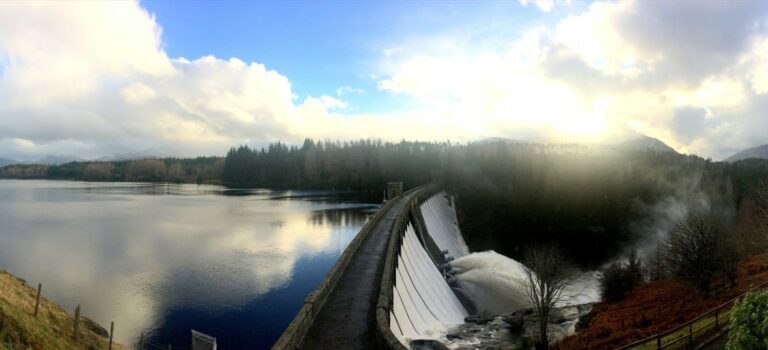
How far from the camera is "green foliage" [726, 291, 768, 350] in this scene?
390 inches

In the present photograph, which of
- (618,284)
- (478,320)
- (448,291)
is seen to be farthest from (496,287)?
(618,284)

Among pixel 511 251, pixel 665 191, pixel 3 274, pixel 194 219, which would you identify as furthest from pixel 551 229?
pixel 3 274

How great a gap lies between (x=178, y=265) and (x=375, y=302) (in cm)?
2711

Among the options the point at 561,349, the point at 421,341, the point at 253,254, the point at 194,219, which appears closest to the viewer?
the point at 421,341

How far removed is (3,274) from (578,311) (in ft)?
117

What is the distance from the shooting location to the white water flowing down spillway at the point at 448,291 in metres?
19.5

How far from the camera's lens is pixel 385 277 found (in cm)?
1706

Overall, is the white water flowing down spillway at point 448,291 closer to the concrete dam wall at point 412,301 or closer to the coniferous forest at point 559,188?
the concrete dam wall at point 412,301

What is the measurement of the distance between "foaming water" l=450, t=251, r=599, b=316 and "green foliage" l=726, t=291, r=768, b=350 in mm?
18382

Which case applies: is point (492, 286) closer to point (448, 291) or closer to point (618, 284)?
point (448, 291)

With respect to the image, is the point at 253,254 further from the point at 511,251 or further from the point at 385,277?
the point at 511,251

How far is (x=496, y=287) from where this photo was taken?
3412cm

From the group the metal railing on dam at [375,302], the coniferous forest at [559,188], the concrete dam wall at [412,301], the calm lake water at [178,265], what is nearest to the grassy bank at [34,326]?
the calm lake water at [178,265]

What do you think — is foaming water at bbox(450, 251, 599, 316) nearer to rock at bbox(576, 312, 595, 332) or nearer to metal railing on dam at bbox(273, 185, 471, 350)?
metal railing on dam at bbox(273, 185, 471, 350)
